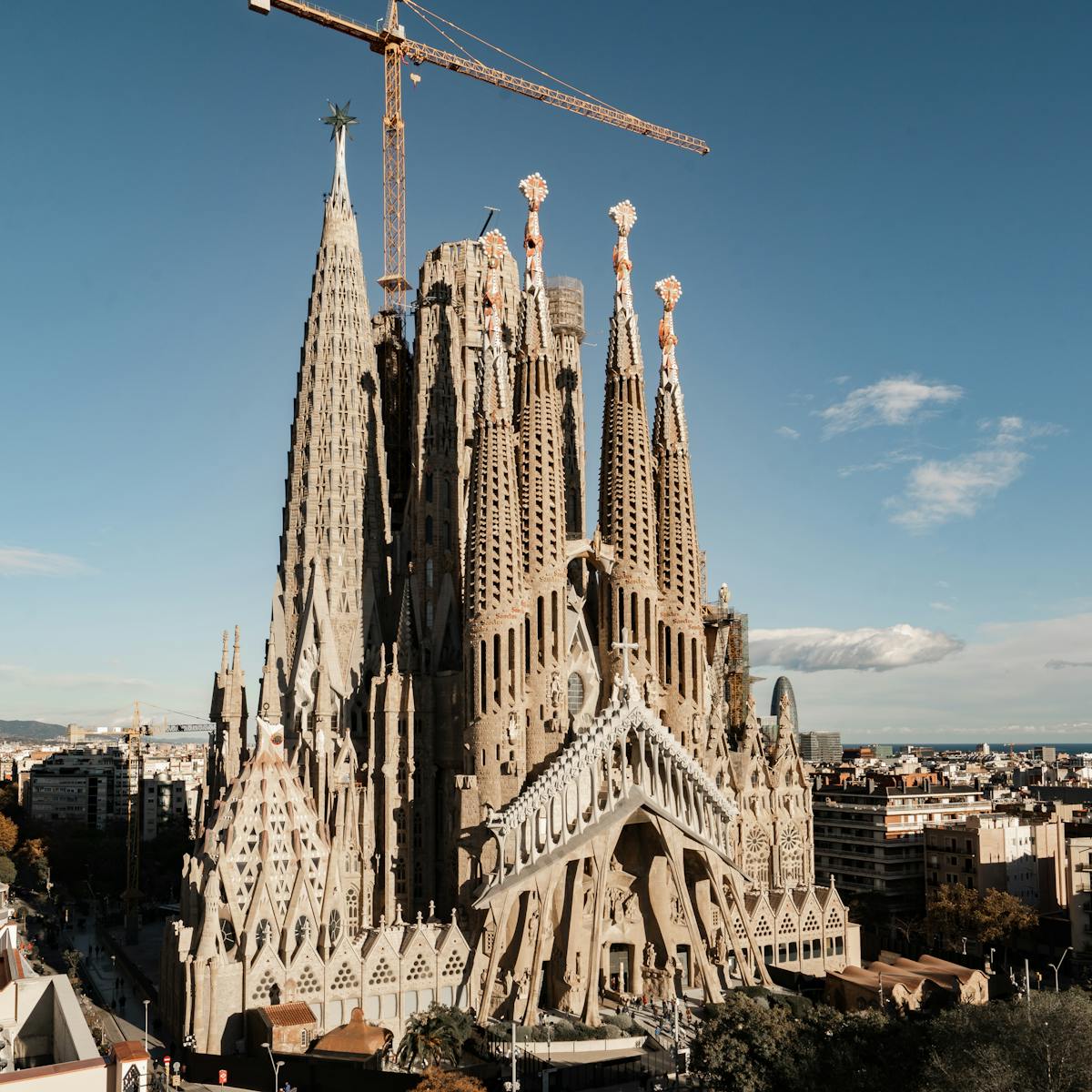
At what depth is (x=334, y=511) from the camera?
164 feet

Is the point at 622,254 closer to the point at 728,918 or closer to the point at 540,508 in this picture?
the point at 540,508

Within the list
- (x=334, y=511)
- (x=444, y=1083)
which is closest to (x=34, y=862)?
(x=334, y=511)

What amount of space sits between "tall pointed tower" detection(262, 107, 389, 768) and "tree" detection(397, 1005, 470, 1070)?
16.1m

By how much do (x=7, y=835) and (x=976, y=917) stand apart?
200ft

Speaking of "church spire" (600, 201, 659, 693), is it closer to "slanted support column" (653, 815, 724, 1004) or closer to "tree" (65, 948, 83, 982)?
"slanted support column" (653, 815, 724, 1004)

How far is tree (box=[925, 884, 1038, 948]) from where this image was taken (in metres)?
52.5

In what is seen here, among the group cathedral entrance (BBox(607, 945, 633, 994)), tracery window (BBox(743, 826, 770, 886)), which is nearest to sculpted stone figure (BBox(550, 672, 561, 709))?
cathedral entrance (BBox(607, 945, 633, 994))

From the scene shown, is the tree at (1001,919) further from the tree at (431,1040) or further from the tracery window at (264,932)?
the tracery window at (264,932)

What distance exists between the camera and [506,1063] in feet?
103

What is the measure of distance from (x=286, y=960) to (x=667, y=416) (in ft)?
83.3

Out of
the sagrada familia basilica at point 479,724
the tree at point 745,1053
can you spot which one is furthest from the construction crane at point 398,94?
the tree at point 745,1053

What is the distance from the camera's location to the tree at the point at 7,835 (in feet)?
252

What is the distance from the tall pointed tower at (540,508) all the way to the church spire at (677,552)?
4.56 meters

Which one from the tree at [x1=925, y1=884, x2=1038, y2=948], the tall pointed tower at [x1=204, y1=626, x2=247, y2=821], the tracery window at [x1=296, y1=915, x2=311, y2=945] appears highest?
the tall pointed tower at [x1=204, y1=626, x2=247, y2=821]
